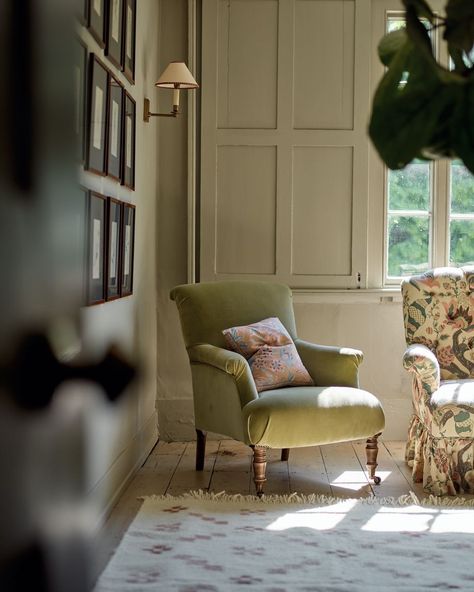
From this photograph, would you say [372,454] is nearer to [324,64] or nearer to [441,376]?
[441,376]

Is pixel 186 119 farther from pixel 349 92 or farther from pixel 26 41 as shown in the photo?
pixel 26 41

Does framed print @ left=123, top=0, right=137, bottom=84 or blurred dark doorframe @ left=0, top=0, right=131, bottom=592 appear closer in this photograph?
blurred dark doorframe @ left=0, top=0, right=131, bottom=592

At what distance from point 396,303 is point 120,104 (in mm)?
2154

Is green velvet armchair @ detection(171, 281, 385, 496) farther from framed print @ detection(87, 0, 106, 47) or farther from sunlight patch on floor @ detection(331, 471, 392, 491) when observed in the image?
framed print @ detection(87, 0, 106, 47)

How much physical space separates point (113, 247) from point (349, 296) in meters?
1.87

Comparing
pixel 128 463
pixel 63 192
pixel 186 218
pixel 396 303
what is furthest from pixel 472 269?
pixel 63 192

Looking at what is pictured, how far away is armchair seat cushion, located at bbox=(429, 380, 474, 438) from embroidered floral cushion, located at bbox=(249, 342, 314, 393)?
0.63 metres

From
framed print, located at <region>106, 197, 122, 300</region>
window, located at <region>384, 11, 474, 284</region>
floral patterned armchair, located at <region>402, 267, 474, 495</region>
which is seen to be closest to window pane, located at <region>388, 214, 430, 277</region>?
window, located at <region>384, 11, 474, 284</region>

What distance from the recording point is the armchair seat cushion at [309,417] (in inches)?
137

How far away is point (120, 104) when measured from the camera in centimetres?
343

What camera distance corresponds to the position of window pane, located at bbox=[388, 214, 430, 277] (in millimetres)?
4875

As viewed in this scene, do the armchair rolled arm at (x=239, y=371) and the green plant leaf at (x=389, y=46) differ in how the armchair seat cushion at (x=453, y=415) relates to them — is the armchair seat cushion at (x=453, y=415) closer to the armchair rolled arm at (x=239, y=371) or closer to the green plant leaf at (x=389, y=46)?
the armchair rolled arm at (x=239, y=371)

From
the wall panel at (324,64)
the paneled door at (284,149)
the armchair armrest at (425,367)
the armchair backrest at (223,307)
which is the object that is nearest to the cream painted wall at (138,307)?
Result: the armchair backrest at (223,307)

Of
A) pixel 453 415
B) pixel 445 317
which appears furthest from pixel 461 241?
pixel 453 415
